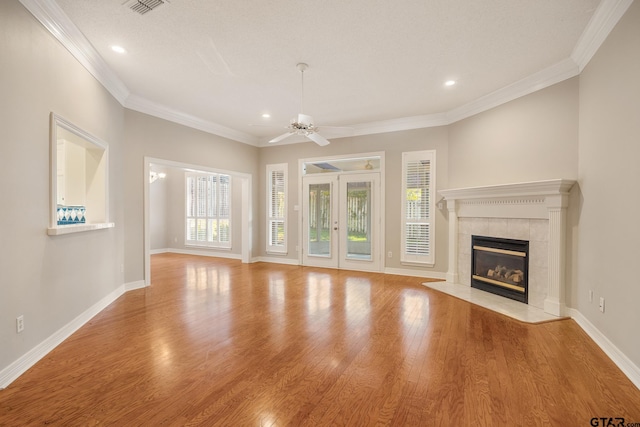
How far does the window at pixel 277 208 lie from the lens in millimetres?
7262

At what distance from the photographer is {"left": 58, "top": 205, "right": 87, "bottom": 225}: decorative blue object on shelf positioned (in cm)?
313

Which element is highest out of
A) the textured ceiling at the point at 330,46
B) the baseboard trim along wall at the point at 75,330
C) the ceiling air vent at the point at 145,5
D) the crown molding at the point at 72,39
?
the textured ceiling at the point at 330,46

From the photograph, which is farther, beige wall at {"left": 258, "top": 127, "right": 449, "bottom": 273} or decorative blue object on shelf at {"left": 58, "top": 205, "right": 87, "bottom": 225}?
beige wall at {"left": 258, "top": 127, "right": 449, "bottom": 273}

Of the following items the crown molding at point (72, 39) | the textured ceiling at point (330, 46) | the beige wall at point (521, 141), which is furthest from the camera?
the beige wall at point (521, 141)

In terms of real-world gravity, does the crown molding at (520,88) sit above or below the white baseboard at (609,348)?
above

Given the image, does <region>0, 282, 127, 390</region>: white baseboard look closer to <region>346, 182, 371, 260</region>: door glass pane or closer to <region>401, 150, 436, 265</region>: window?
<region>346, 182, 371, 260</region>: door glass pane

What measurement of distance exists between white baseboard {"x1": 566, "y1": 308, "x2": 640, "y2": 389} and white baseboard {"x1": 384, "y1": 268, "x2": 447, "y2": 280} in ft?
6.96

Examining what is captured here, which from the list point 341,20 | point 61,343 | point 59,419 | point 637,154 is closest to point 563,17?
point 637,154

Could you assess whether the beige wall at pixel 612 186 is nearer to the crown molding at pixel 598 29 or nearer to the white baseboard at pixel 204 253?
the crown molding at pixel 598 29

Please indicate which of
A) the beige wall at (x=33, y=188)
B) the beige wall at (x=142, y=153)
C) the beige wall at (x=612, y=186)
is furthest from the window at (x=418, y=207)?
the beige wall at (x=33, y=188)

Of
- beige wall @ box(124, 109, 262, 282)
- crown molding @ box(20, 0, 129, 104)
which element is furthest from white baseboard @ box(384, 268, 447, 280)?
crown molding @ box(20, 0, 129, 104)

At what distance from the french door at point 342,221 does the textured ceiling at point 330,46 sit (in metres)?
2.06

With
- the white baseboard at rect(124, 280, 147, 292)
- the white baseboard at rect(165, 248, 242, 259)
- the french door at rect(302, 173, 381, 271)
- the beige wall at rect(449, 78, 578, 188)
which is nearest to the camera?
the beige wall at rect(449, 78, 578, 188)

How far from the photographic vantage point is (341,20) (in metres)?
2.78
